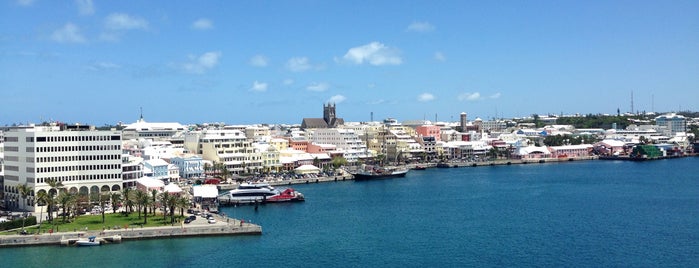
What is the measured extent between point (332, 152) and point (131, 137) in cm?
1964

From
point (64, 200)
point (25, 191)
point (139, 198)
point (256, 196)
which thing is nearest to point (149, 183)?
point (256, 196)

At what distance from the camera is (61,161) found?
33.6 m

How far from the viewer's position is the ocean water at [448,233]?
965 inches

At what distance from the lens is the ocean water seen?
24.5 meters

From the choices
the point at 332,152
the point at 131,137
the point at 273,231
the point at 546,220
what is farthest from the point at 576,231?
the point at 131,137

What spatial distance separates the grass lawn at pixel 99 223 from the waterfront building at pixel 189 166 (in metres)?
19.8

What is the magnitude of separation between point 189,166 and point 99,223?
896 inches

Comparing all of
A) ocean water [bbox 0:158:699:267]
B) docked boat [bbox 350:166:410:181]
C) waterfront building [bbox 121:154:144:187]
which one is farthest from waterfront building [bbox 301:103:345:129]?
waterfront building [bbox 121:154:144:187]

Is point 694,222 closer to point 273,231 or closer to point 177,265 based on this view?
point 273,231

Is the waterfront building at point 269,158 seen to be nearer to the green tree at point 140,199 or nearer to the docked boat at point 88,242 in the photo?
the green tree at point 140,199

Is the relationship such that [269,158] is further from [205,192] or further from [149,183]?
[149,183]

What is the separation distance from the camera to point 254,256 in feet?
82.9

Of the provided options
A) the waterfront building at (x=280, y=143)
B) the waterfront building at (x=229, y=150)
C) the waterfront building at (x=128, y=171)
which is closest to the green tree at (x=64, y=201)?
the waterfront building at (x=128, y=171)

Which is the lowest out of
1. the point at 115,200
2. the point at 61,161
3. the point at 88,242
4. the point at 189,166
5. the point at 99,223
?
the point at 88,242
